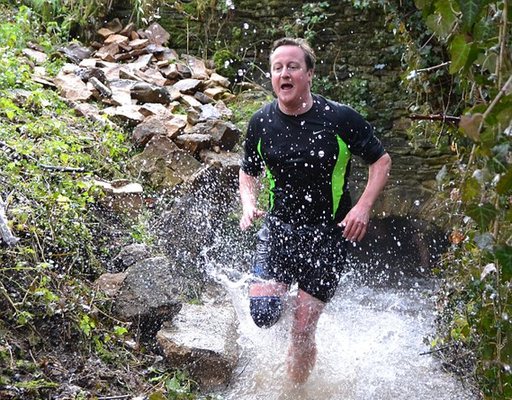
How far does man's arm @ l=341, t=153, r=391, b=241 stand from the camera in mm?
4078

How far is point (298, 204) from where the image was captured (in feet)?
14.2

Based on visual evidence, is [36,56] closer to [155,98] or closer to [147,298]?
[155,98]

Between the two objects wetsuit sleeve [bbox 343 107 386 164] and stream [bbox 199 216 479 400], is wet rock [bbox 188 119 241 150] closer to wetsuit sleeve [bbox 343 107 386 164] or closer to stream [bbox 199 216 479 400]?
stream [bbox 199 216 479 400]

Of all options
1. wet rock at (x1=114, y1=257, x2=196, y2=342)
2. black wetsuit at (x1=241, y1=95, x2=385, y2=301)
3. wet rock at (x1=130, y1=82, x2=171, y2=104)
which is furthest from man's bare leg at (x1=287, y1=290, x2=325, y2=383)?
wet rock at (x1=130, y1=82, x2=171, y2=104)

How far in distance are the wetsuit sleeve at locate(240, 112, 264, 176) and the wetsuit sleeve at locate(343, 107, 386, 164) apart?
0.57 m

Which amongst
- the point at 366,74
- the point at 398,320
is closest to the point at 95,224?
the point at 398,320

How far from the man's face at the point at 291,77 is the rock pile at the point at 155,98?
202 centimetres

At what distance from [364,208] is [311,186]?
0.36 metres

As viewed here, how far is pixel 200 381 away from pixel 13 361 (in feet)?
4.01

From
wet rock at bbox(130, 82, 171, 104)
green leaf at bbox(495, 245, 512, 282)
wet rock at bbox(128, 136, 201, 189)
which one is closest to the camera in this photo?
green leaf at bbox(495, 245, 512, 282)

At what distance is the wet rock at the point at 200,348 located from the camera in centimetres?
426

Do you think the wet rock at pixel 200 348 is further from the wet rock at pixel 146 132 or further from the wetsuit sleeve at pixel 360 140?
the wet rock at pixel 146 132

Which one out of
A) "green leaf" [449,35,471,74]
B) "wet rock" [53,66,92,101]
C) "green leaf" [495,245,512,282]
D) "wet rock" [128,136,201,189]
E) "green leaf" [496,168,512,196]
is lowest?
"wet rock" [128,136,201,189]

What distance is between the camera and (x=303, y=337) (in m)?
4.33
